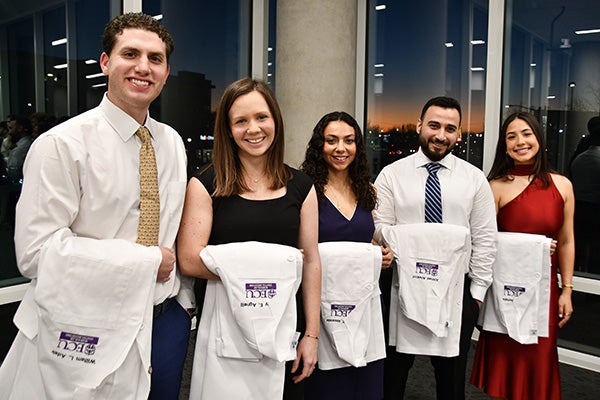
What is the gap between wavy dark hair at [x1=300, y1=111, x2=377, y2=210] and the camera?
6.86ft

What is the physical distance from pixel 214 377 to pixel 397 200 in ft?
3.87

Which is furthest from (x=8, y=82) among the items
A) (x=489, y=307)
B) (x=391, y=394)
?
(x=489, y=307)

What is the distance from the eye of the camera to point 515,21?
3553 millimetres

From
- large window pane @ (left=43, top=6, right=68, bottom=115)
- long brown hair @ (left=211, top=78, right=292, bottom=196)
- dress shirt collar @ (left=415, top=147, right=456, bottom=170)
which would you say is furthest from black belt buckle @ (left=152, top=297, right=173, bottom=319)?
large window pane @ (left=43, top=6, right=68, bottom=115)

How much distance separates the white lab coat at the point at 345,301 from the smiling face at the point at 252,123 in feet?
1.57

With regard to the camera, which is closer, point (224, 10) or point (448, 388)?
point (448, 388)

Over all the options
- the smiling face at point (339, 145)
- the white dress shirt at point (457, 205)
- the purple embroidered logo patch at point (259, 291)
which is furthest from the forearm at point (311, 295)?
the white dress shirt at point (457, 205)

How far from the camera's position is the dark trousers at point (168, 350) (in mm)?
1533

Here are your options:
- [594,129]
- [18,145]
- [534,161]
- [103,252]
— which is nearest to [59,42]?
[18,145]

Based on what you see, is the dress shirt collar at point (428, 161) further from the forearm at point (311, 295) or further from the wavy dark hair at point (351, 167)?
the forearm at point (311, 295)

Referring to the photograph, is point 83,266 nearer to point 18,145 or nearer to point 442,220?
point 442,220

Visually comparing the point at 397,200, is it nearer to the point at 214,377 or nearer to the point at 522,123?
the point at 522,123

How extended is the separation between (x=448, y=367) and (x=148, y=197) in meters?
1.58

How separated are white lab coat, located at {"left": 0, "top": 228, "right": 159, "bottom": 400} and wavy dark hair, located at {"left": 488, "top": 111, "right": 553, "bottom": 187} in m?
1.82
